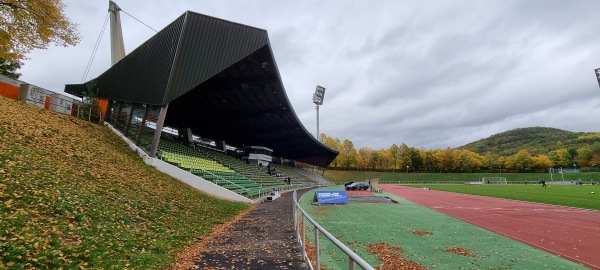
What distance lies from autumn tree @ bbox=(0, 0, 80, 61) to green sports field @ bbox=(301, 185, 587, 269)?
24589 mm

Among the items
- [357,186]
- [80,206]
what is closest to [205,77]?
[80,206]

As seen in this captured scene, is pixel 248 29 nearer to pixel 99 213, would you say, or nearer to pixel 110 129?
pixel 110 129

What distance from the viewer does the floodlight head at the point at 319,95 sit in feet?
249

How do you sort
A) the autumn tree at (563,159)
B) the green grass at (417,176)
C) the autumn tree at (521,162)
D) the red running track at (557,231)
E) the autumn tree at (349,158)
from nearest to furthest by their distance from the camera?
the red running track at (557,231), the green grass at (417,176), the autumn tree at (349,158), the autumn tree at (521,162), the autumn tree at (563,159)

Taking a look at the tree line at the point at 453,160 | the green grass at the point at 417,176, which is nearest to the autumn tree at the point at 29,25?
the green grass at the point at 417,176

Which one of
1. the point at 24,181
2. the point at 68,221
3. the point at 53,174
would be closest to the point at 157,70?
the point at 53,174

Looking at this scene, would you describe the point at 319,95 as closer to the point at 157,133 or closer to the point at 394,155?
the point at 394,155

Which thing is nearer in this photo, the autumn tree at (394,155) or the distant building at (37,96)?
the distant building at (37,96)

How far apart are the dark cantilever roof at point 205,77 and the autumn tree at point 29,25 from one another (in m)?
4.44

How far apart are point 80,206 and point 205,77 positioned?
13659mm

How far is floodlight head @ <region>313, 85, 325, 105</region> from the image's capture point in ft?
249

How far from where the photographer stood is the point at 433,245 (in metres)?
9.27

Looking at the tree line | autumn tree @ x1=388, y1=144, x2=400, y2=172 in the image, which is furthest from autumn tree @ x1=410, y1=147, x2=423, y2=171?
autumn tree @ x1=388, y1=144, x2=400, y2=172

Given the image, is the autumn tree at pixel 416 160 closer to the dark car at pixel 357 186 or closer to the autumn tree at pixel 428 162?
the autumn tree at pixel 428 162
